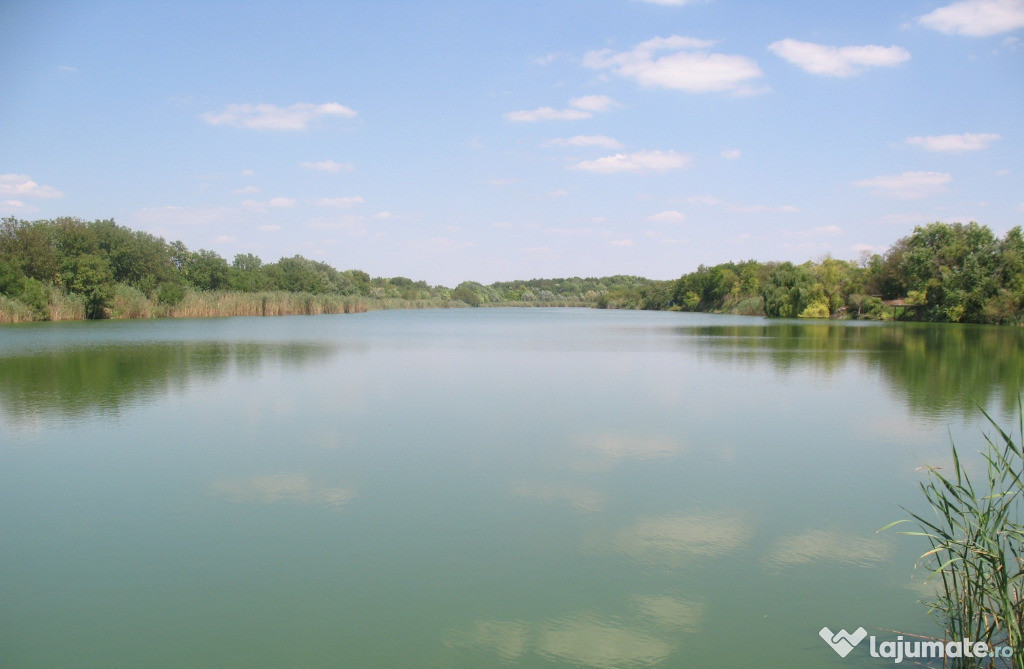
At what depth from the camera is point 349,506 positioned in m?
5.96

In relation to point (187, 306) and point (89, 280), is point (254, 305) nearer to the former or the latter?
point (187, 306)

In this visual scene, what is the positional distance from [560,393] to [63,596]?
908 centimetres

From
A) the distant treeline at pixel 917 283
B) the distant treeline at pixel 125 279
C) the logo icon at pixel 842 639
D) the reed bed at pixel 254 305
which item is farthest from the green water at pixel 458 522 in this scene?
the reed bed at pixel 254 305

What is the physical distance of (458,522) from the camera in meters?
5.57

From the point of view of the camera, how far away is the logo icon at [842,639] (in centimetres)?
376

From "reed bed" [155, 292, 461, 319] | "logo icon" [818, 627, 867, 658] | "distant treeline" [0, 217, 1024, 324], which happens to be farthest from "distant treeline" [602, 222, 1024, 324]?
"logo icon" [818, 627, 867, 658]

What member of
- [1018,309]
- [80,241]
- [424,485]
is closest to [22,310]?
[80,241]

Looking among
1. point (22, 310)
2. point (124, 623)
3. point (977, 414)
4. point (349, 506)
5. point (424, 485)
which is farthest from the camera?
point (22, 310)

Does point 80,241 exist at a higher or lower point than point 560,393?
higher

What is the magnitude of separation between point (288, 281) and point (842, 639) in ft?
237

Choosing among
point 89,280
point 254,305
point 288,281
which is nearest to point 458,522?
Answer: point 89,280

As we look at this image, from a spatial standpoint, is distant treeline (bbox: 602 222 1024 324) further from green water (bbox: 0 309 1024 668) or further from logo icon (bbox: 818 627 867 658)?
logo icon (bbox: 818 627 867 658)

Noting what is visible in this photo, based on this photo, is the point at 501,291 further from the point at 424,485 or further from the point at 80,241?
the point at 424,485

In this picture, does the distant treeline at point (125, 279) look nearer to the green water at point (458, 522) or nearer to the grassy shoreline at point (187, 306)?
the grassy shoreline at point (187, 306)
